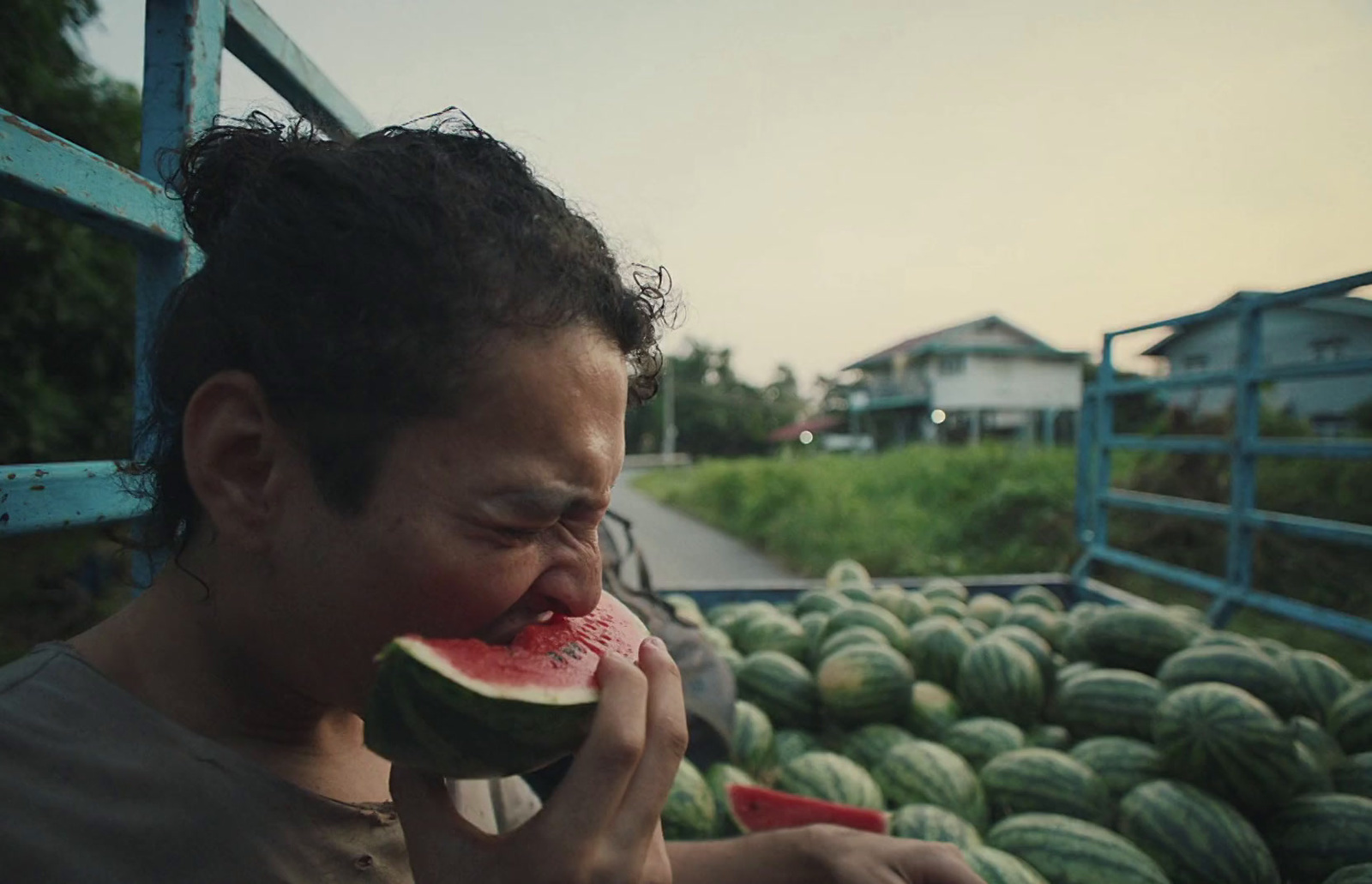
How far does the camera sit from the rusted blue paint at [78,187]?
3.43ft

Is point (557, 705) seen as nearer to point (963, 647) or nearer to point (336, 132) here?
point (336, 132)

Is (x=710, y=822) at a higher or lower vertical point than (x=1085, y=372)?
lower

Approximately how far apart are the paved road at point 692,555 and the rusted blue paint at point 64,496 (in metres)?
4.90

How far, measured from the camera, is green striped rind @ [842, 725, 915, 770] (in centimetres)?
283

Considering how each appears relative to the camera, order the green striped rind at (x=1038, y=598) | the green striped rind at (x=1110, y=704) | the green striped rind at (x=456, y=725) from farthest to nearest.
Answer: the green striped rind at (x=1038, y=598), the green striped rind at (x=1110, y=704), the green striped rind at (x=456, y=725)

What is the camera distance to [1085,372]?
3688 centimetres

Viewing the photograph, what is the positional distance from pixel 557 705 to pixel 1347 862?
2312mm

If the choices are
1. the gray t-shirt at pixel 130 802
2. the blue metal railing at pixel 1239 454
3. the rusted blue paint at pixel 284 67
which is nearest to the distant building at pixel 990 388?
the blue metal railing at pixel 1239 454

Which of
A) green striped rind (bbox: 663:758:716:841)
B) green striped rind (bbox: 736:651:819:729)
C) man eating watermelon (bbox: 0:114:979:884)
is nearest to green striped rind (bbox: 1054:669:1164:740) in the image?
green striped rind (bbox: 736:651:819:729)

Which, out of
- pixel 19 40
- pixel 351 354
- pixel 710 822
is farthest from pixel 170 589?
pixel 19 40

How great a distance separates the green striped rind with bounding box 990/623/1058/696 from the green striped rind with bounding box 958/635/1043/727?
70 millimetres

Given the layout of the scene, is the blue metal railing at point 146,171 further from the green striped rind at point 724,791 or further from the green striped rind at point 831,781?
the green striped rind at point 831,781

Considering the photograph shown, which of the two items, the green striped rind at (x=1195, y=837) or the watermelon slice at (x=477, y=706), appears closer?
the watermelon slice at (x=477, y=706)

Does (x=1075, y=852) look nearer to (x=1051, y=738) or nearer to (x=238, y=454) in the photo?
(x=1051, y=738)
